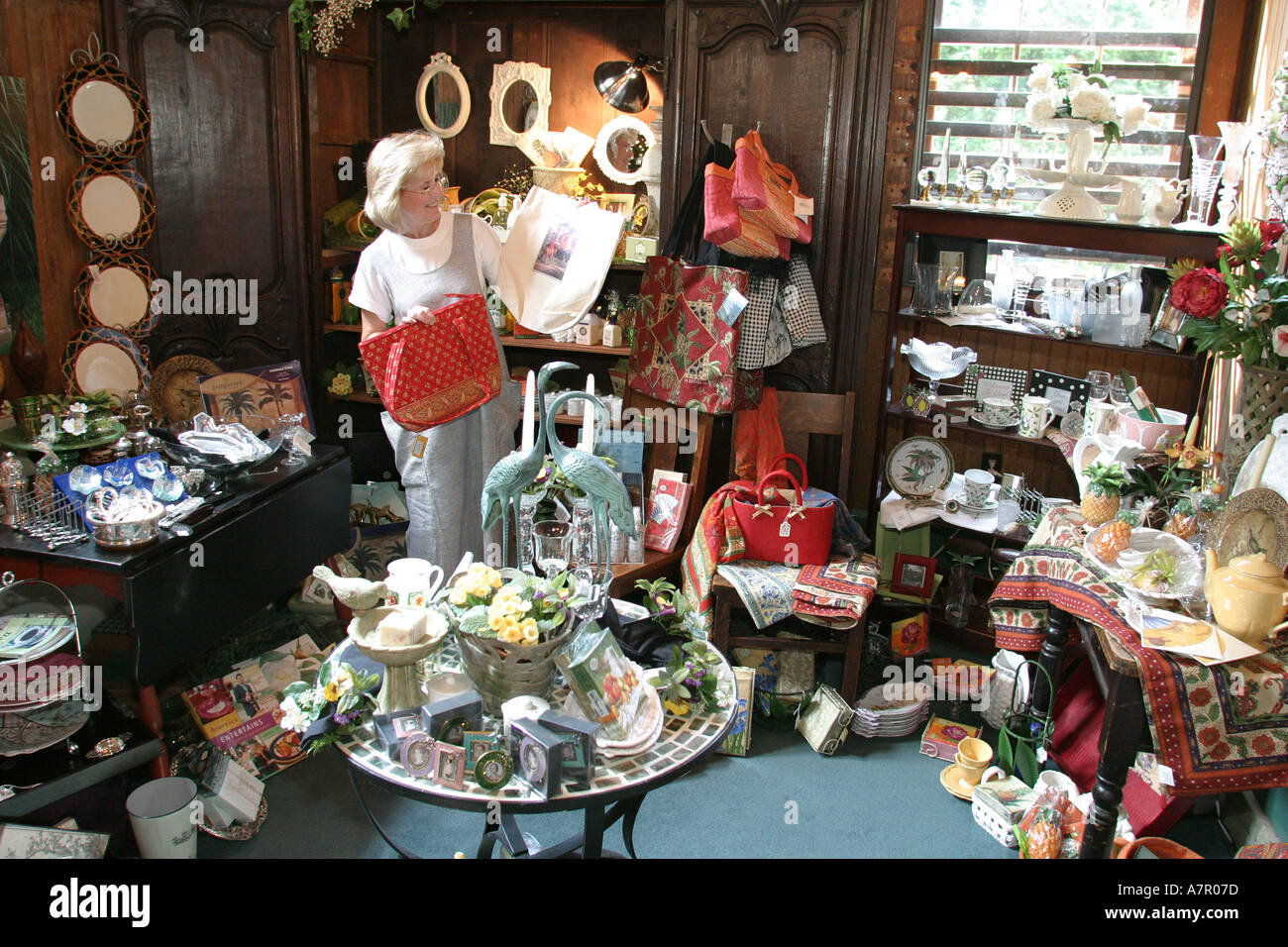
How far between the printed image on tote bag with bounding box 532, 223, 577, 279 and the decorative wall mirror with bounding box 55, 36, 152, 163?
5.12 ft

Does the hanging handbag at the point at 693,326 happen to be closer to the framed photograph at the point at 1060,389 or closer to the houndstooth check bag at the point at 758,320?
the houndstooth check bag at the point at 758,320

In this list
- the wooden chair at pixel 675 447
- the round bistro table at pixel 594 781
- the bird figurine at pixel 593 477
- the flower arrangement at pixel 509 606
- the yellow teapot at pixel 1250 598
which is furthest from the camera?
the wooden chair at pixel 675 447

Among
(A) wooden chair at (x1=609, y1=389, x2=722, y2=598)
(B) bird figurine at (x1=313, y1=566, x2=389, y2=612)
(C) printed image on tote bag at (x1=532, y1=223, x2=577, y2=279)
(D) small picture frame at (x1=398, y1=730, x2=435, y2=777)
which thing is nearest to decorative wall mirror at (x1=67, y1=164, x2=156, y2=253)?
(C) printed image on tote bag at (x1=532, y1=223, x2=577, y2=279)

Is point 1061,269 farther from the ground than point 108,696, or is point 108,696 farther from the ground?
point 1061,269

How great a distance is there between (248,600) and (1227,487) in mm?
2768

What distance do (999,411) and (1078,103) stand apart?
3.43 ft

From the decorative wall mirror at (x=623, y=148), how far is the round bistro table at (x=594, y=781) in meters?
2.53

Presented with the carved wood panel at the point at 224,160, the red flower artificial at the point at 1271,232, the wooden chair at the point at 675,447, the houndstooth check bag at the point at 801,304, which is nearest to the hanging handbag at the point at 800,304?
the houndstooth check bag at the point at 801,304

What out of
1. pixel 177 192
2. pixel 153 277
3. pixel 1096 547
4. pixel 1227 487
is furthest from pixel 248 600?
pixel 1227 487

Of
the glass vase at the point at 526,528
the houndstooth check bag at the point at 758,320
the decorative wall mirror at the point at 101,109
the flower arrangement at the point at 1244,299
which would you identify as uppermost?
the decorative wall mirror at the point at 101,109

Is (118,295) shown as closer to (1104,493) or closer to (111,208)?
(111,208)

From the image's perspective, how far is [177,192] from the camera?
3834 mm

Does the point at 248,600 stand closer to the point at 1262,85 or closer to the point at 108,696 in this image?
the point at 108,696

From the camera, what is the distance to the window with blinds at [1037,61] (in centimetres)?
367
